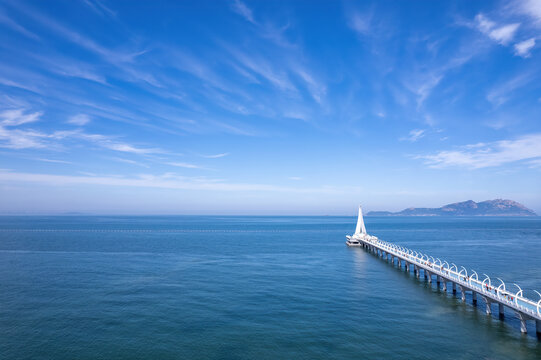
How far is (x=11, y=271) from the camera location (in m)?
54.0

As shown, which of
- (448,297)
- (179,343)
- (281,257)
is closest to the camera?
(179,343)

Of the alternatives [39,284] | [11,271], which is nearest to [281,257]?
[39,284]

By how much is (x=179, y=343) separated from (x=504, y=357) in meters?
25.3

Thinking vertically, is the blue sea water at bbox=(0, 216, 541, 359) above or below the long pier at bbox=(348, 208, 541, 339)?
below

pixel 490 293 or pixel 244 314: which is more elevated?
pixel 490 293

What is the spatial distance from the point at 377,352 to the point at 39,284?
151 ft

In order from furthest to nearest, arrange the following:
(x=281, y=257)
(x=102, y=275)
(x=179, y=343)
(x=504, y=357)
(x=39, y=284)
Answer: (x=281, y=257) < (x=102, y=275) < (x=39, y=284) < (x=179, y=343) < (x=504, y=357)

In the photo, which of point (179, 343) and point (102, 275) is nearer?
point (179, 343)

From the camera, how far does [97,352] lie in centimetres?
2489

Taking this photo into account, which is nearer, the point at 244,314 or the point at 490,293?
the point at 490,293

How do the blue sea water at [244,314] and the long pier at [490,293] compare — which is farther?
the long pier at [490,293]

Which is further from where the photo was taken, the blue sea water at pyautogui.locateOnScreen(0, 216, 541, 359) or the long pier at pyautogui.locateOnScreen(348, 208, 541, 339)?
the long pier at pyautogui.locateOnScreen(348, 208, 541, 339)

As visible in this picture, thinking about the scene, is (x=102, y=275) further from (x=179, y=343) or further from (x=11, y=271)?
(x=179, y=343)

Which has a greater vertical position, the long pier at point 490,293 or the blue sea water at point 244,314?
the long pier at point 490,293
